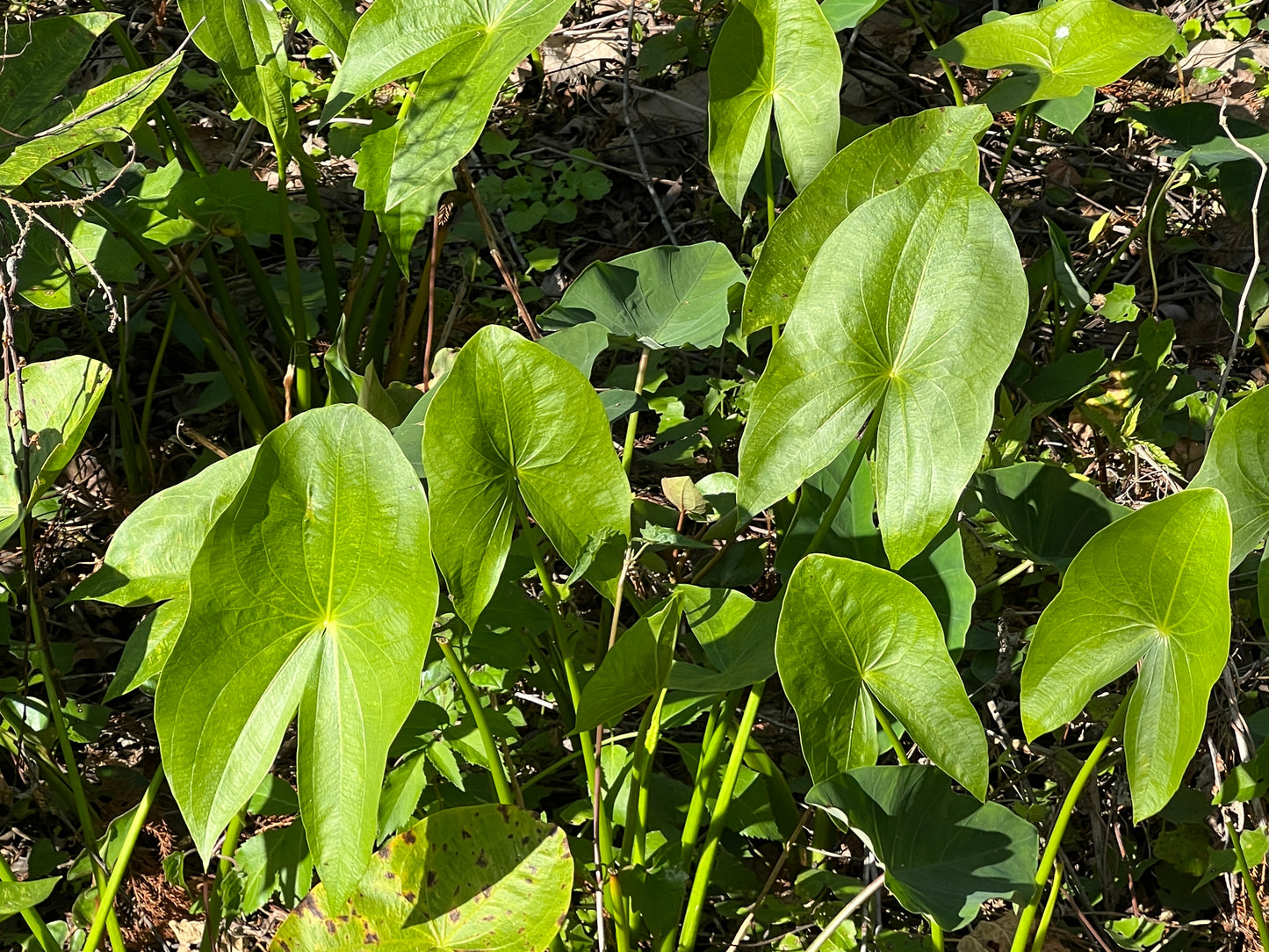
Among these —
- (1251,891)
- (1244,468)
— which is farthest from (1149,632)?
(1251,891)

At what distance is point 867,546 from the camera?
101cm

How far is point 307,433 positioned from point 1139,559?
607mm

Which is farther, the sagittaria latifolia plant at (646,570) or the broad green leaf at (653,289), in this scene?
the broad green leaf at (653,289)

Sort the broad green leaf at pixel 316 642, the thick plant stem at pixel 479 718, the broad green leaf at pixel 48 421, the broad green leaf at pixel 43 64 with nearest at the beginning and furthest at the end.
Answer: the broad green leaf at pixel 316 642, the thick plant stem at pixel 479 718, the broad green leaf at pixel 48 421, the broad green leaf at pixel 43 64

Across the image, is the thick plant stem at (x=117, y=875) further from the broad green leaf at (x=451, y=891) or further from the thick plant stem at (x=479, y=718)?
the thick plant stem at (x=479, y=718)

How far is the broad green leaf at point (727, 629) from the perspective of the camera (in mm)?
869

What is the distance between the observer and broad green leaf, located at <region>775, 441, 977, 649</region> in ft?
3.23

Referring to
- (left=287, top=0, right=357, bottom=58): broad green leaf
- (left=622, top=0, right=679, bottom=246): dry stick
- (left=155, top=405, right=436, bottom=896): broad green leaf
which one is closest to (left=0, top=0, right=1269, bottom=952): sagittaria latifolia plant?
(left=155, top=405, right=436, bottom=896): broad green leaf

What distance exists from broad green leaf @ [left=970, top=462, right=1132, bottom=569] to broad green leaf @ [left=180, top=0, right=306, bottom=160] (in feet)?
2.84

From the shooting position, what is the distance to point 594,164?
1920 mm

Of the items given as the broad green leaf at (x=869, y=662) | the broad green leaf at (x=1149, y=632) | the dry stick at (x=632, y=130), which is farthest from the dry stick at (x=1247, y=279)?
the dry stick at (x=632, y=130)

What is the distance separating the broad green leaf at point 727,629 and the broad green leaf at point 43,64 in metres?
0.84

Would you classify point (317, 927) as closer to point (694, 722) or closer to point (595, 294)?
point (694, 722)

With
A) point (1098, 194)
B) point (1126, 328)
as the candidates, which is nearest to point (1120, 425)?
point (1126, 328)
